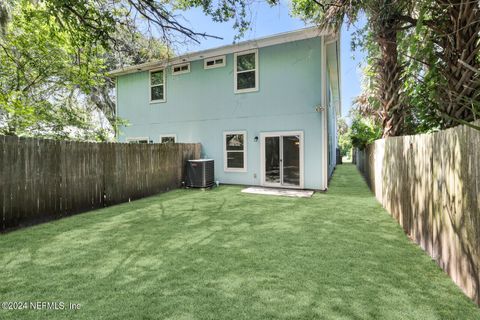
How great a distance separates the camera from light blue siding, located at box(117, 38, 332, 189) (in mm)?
8461

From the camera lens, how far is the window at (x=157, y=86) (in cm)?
1143

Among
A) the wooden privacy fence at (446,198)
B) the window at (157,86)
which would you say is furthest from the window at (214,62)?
the wooden privacy fence at (446,198)

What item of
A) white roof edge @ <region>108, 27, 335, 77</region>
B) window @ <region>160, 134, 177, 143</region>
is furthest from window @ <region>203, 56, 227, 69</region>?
window @ <region>160, 134, 177, 143</region>

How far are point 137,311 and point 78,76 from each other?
29.5 feet

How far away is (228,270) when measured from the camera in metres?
2.90

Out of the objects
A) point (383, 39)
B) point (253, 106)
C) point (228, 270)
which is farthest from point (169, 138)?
point (228, 270)

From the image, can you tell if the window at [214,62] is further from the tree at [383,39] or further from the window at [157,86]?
the tree at [383,39]

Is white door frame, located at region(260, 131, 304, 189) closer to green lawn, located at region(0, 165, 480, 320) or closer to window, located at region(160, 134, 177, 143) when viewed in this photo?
green lawn, located at region(0, 165, 480, 320)

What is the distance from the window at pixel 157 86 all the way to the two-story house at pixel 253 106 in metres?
0.04

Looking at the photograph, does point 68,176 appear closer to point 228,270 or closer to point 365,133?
point 228,270

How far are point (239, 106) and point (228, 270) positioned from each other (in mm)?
7654

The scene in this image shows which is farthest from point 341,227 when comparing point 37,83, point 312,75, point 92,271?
point 37,83

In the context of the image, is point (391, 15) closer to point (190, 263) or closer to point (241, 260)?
point (241, 260)

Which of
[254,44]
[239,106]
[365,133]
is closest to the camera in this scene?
[254,44]
